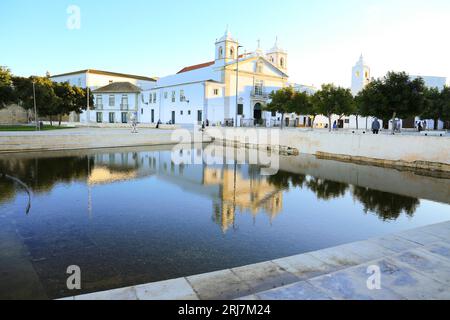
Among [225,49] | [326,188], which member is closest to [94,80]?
[225,49]

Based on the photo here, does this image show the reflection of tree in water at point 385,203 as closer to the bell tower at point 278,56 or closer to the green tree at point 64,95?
Answer: the green tree at point 64,95

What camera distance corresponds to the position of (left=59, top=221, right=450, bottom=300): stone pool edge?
391 cm

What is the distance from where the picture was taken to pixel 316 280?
424 cm

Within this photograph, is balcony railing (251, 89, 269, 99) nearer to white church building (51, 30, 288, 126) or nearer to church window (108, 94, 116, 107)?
white church building (51, 30, 288, 126)

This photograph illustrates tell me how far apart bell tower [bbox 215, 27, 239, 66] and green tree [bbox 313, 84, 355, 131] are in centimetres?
1962

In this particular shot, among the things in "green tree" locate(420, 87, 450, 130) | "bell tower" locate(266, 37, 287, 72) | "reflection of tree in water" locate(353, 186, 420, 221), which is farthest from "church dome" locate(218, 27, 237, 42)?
"reflection of tree in water" locate(353, 186, 420, 221)

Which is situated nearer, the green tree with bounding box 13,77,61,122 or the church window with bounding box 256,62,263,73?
the green tree with bounding box 13,77,61,122

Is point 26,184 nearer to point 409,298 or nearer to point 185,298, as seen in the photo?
point 185,298

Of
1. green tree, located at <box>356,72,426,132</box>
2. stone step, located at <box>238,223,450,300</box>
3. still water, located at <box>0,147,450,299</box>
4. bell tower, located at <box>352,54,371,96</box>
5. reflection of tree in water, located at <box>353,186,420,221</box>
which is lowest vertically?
reflection of tree in water, located at <box>353,186,420,221</box>

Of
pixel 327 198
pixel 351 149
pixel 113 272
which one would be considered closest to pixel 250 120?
pixel 351 149

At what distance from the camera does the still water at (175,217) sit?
17.7 feet

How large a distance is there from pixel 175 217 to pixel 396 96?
55.6 feet

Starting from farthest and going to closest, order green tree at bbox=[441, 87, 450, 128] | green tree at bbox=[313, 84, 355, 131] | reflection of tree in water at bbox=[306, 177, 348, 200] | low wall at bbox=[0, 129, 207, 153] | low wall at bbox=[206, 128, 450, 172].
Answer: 1. green tree at bbox=[441, 87, 450, 128]
2. green tree at bbox=[313, 84, 355, 131]
3. low wall at bbox=[0, 129, 207, 153]
4. low wall at bbox=[206, 128, 450, 172]
5. reflection of tree in water at bbox=[306, 177, 348, 200]

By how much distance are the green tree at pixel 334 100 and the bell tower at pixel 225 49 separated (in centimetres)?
1962
